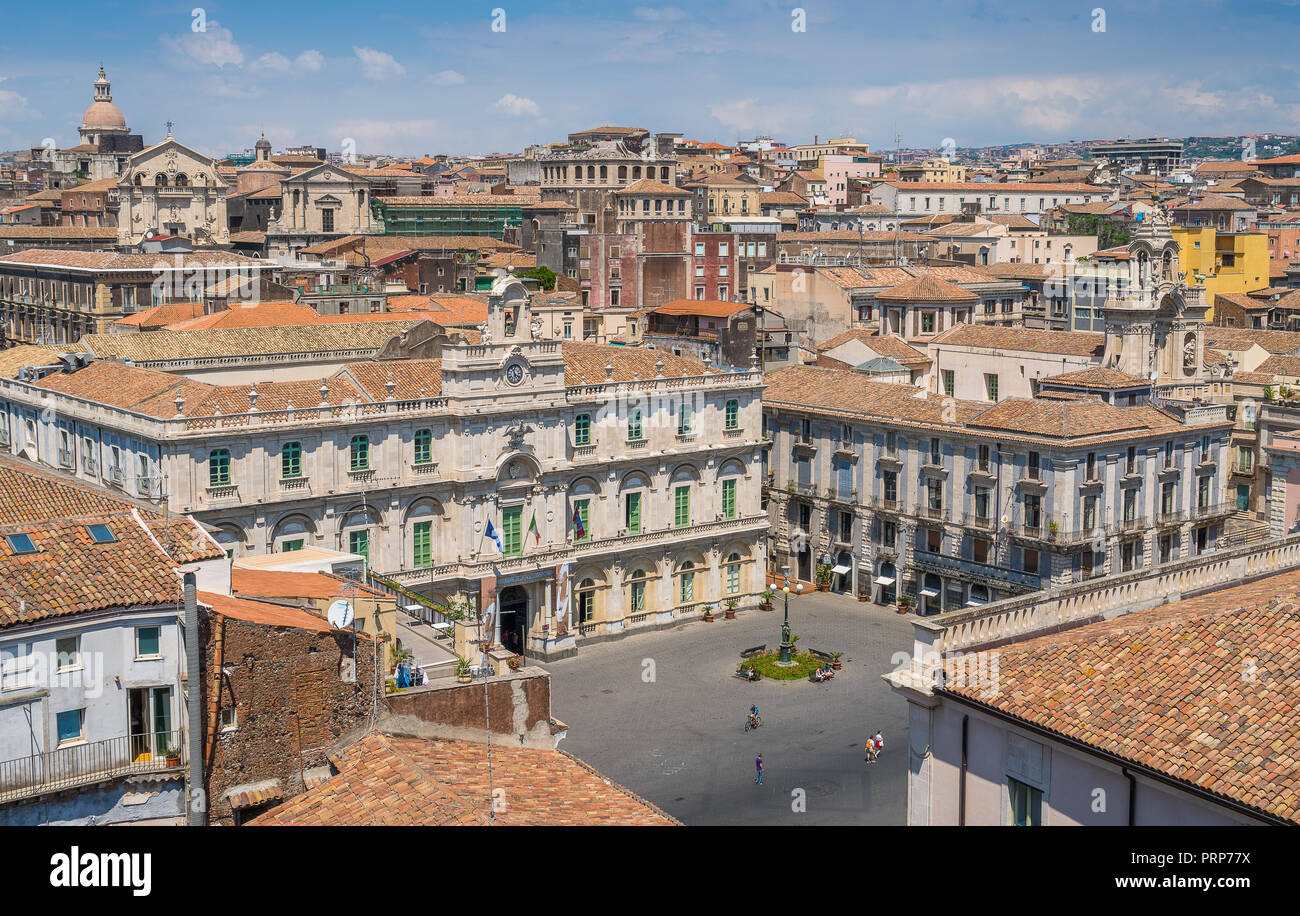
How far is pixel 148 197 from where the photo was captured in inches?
5709

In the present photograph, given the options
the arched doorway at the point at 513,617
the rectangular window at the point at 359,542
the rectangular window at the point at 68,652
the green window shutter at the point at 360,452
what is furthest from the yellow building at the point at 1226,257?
the rectangular window at the point at 68,652

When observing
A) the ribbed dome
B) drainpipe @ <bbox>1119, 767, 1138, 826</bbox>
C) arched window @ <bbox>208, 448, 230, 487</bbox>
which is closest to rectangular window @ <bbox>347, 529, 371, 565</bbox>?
arched window @ <bbox>208, 448, 230, 487</bbox>

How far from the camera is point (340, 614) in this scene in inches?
1187

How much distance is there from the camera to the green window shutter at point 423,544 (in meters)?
63.4

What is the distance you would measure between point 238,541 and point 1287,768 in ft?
146

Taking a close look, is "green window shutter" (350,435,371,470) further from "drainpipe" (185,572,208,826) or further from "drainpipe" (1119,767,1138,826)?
"drainpipe" (1119,767,1138,826)

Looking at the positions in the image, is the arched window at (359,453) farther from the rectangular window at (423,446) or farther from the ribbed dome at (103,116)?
the ribbed dome at (103,116)

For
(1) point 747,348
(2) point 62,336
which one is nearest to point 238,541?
(1) point 747,348

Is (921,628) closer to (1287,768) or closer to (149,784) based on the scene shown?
(1287,768)

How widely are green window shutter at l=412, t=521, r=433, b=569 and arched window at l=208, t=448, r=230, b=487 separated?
8813mm

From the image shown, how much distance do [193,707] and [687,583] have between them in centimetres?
4724

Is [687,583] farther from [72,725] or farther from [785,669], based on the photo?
[72,725]

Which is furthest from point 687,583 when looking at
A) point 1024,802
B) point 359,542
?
point 1024,802

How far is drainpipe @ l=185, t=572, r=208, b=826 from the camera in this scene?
84.0 ft
